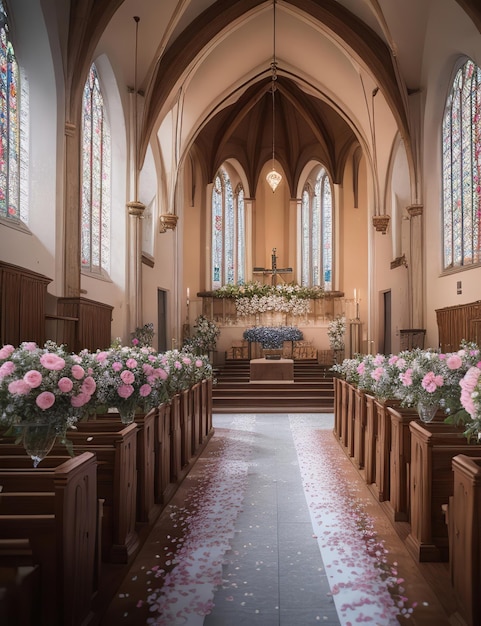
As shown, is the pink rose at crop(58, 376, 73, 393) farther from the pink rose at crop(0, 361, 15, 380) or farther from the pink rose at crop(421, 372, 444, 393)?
the pink rose at crop(421, 372, 444, 393)

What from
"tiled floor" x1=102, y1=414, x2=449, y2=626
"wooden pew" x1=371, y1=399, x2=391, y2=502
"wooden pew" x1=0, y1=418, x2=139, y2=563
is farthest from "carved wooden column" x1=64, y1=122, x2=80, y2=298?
"wooden pew" x1=371, y1=399, x2=391, y2=502

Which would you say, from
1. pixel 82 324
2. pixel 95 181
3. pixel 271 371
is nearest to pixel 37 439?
pixel 82 324

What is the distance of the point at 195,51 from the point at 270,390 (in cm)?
866

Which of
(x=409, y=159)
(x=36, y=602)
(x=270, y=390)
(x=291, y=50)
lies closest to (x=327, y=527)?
(x=36, y=602)

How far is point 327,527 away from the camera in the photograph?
485 cm

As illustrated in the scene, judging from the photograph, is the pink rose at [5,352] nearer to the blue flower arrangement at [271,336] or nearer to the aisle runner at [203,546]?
the aisle runner at [203,546]

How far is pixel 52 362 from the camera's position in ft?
11.9

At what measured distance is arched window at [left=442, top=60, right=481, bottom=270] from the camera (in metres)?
11.4

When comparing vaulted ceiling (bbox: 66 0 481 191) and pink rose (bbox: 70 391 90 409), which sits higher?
vaulted ceiling (bbox: 66 0 481 191)

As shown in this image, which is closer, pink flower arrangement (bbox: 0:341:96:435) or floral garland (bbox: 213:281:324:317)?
pink flower arrangement (bbox: 0:341:96:435)

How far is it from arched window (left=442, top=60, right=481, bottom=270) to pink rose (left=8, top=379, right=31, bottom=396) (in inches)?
387

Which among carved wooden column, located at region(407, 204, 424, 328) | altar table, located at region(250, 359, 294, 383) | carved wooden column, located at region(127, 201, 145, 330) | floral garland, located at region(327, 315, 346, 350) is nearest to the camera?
carved wooden column, located at region(407, 204, 424, 328)

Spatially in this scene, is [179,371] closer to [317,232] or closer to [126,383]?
[126,383]

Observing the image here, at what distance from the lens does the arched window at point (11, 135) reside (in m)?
9.02
